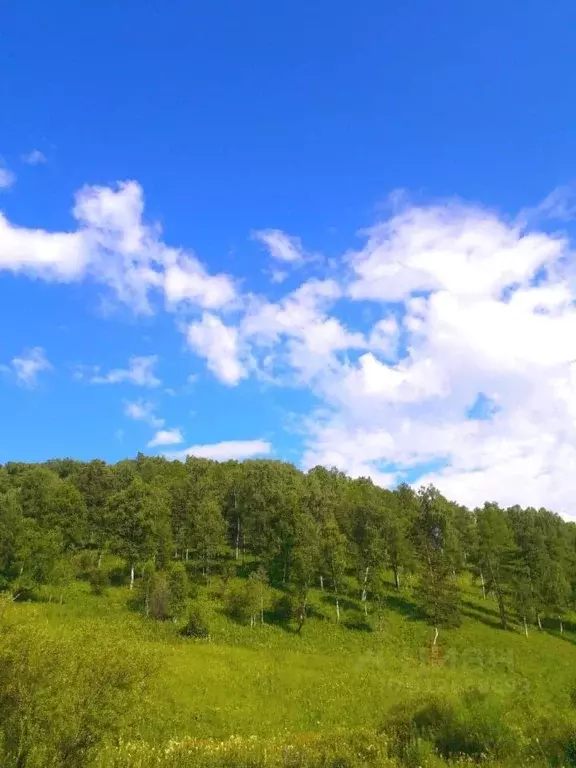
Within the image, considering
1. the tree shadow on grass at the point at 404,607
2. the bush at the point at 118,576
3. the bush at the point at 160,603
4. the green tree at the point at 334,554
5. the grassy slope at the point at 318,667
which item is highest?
the green tree at the point at 334,554

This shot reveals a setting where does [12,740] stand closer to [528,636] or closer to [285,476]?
[528,636]

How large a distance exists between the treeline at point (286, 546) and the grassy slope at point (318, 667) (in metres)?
3.68

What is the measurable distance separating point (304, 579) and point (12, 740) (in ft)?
212

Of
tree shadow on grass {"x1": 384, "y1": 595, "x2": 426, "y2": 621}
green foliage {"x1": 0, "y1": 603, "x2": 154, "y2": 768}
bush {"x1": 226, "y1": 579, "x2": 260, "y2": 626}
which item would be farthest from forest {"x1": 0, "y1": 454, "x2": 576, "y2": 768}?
tree shadow on grass {"x1": 384, "y1": 595, "x2": 426, "y2": 621}

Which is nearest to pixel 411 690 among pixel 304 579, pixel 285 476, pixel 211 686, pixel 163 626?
pixel 211 686

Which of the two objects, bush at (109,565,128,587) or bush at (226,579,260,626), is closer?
bush at (226,579,260,626)

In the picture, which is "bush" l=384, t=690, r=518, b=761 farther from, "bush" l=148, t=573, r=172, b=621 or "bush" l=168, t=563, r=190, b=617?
"bush" l=168, t=563, r=190, b=617

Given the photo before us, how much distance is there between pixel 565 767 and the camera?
25.5 meters

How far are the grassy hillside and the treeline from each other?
365 centimetres

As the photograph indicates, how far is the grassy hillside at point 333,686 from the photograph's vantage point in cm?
2938

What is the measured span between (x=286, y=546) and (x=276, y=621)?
14589mm

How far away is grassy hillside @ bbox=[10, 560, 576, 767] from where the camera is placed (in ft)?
96.4

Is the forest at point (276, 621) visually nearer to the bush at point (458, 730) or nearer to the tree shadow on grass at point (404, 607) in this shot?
the bush at point (458, 730)

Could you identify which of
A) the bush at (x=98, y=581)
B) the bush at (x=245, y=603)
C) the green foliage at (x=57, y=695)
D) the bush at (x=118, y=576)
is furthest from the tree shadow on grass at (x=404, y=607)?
the green foliage at (x=57, y=695)
